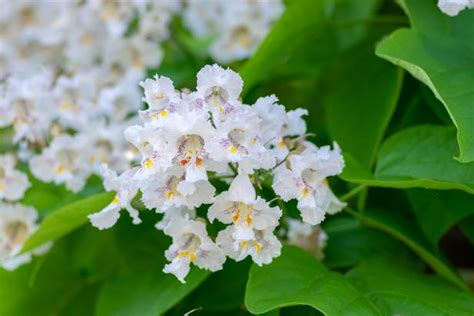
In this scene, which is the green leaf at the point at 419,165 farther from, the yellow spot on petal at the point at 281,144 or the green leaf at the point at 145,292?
the green leaf at the point at 145,292

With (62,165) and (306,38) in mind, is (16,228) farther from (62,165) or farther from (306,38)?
(306,38)

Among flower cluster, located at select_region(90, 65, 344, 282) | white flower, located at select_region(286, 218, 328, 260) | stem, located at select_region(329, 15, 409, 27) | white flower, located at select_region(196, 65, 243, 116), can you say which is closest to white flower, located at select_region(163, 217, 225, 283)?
flower cluster, located at select_region(90, 65, 344, 282)

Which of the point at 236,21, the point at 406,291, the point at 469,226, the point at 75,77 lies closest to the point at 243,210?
the point at 406,291

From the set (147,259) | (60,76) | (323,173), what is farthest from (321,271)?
(60,76)

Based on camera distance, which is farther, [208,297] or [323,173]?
[208,297]

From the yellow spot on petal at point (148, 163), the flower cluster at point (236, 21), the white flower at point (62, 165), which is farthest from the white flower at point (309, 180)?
the flower cluster at point (236, 21)

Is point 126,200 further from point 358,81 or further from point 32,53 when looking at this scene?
point 32,53

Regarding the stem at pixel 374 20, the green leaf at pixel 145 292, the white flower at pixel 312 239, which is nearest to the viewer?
the green leaf at pixel 145 292
